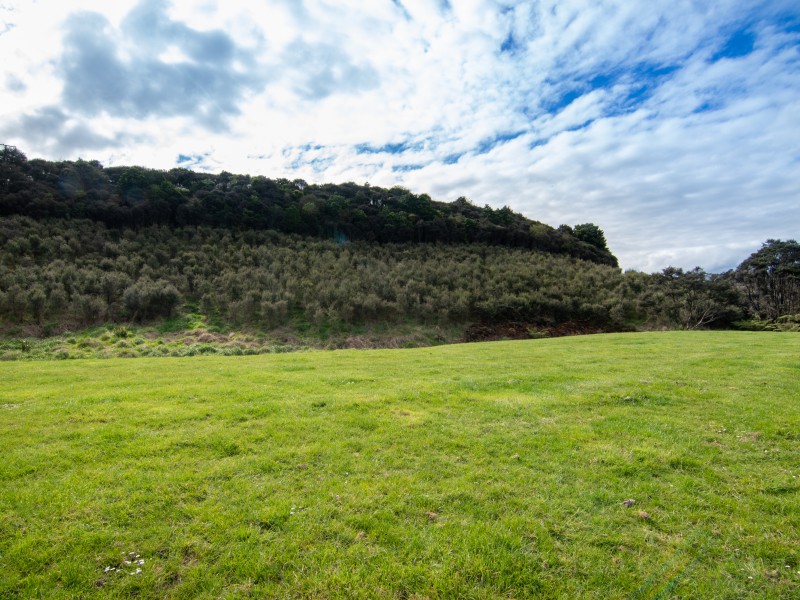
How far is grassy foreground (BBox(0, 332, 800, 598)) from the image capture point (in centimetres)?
336

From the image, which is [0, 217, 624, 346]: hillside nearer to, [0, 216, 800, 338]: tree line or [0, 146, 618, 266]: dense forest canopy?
[0, 216, 800, 338]: tree line

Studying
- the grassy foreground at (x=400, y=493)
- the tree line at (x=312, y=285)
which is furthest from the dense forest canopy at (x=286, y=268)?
the grassy foreground at (x=400, y=493)

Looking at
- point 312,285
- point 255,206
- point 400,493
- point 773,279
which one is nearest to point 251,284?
point 312,285

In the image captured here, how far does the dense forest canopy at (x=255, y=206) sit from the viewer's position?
41.3 m

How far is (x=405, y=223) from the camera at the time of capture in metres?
54.5

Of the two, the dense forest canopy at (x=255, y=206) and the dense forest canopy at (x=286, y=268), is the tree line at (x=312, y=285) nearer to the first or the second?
the dense forest canopy at (x=286, y=268)

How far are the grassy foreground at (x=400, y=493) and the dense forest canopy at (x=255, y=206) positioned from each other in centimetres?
4273

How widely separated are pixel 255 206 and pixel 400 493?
167ft

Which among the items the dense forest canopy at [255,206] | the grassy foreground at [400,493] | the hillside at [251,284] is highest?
the dense forest canopy at [255,206]

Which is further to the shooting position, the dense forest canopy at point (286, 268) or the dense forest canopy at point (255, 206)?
the dense forest canopy at point (255, 206)

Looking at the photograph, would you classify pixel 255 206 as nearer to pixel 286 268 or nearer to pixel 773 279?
pixel 286 268

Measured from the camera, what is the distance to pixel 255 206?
49.4 m

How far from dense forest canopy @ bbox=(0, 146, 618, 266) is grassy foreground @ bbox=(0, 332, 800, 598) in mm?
42732

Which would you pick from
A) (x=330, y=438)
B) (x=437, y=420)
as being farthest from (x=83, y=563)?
(x=437, y=420)
